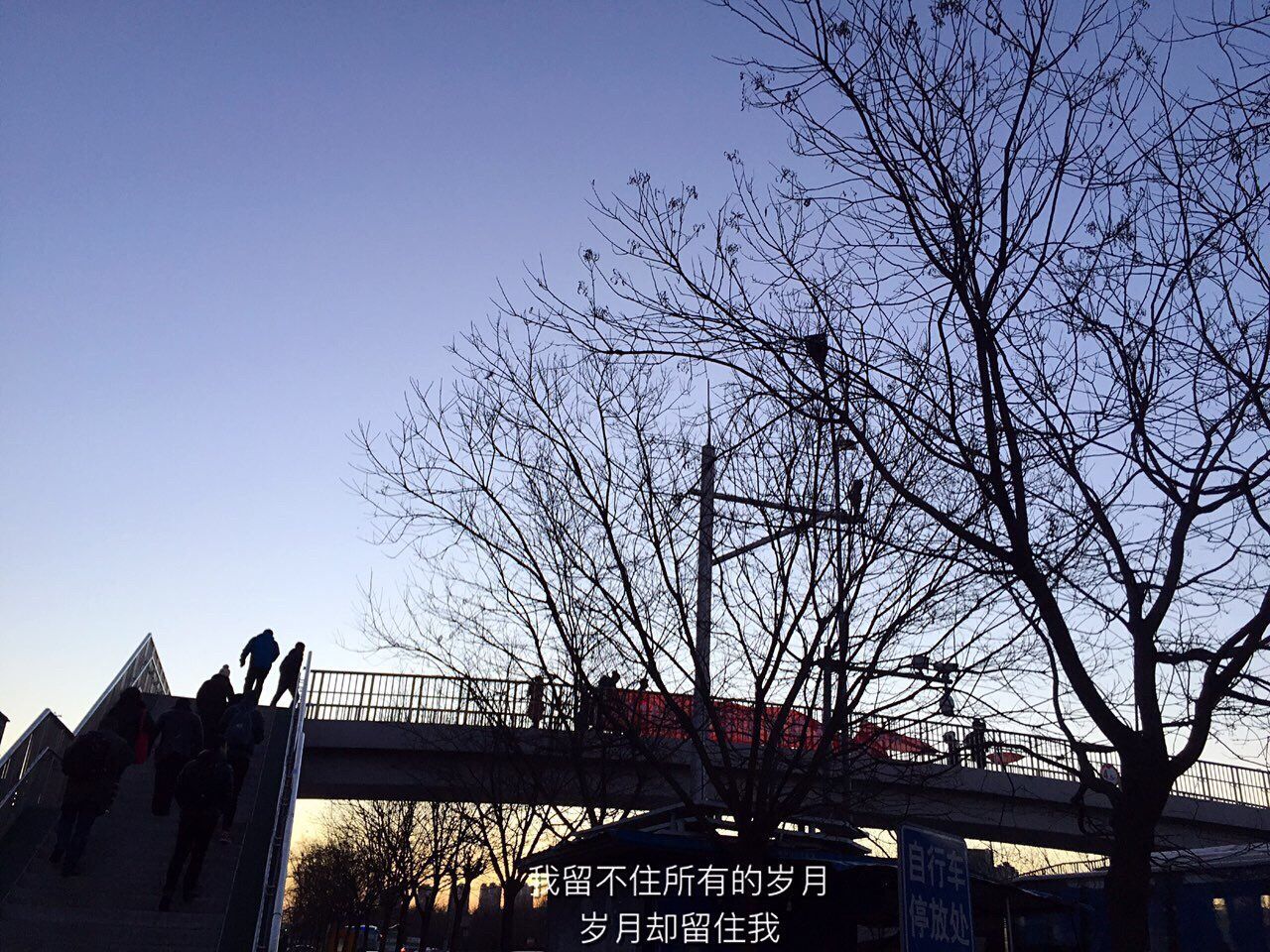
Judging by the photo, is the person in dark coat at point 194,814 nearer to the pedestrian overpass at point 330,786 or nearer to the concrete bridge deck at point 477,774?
the pedestrian overpass at point 330,786

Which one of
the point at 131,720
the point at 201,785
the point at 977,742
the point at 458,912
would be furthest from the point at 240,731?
the point at 458,912

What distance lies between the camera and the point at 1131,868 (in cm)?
763

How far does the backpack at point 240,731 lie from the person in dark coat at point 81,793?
2.42 metres

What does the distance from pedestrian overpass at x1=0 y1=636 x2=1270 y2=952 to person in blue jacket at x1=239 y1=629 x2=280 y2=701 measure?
0.75 meters

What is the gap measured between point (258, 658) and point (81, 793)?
7.92 meters

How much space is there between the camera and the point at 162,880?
11.7 metres

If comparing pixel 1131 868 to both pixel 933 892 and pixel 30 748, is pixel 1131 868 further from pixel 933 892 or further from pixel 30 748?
pixel 30 748

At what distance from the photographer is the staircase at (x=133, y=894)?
32.8 feet

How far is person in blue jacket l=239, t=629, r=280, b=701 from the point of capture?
62.4ft

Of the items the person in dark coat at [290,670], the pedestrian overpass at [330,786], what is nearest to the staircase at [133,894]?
the pedestrian overpass at [330,786]

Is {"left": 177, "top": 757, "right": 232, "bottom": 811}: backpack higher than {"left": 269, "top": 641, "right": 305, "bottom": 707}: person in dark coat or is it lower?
lower

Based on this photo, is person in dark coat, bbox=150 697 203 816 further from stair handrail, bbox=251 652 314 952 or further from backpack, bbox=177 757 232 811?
backpack, bbox=177 757 232 811

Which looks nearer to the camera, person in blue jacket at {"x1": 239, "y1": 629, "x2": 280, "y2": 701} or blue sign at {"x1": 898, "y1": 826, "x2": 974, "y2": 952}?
blue sign at {"x1": 898, "y1": 826, "x2": 974, "y2": 952}

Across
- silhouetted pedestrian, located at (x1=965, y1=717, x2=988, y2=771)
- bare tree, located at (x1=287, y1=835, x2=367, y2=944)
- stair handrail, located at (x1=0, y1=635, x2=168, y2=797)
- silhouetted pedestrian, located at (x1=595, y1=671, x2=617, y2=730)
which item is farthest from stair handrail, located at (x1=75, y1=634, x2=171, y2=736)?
bare tree, located at (x1=287, y1=835, x2=367, y2=944)
